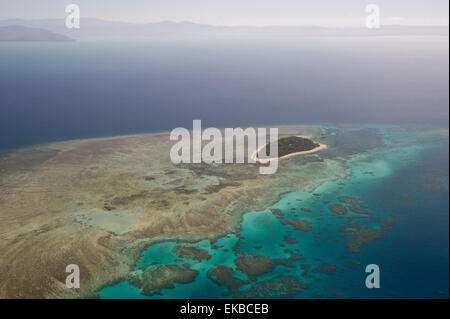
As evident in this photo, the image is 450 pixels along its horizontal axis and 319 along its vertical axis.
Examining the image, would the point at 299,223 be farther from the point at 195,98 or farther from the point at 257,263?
the point at 195,98

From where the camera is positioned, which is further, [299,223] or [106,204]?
[106,204]

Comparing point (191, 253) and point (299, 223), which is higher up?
point (299, 223)

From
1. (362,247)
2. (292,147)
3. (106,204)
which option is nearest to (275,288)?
(362,247)

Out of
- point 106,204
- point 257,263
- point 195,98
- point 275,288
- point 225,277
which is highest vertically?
point 195,98

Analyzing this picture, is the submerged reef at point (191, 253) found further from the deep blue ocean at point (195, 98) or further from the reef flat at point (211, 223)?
the deep blue ocean at point (195, 98)

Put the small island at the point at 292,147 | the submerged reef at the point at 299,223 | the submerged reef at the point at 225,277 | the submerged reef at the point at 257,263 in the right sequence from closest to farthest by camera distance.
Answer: the submerged reef at the point at 225,277, the submerged reef at the point at 257,263, the submerged reef at the point at 299,223, the small island at the point at 292,147

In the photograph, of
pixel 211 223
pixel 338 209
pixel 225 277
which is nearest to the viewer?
pixel 225 277

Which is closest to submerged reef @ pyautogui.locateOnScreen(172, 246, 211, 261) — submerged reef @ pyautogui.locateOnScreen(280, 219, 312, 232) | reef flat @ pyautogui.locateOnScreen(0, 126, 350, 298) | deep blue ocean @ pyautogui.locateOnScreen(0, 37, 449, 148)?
reef flat @ pyautogui.locateOnScreen(0, 126, 350, 298)

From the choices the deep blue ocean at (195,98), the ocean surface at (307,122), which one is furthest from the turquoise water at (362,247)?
the deep blue ocean at (195,98)

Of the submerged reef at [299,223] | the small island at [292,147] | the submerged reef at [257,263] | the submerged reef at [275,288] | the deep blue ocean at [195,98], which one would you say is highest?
the deep blue ocean at [195,98]

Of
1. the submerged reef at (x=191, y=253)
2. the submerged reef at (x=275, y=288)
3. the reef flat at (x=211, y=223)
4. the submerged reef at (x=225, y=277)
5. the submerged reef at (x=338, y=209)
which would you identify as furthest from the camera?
the submerged reef at (x=338, y=209)

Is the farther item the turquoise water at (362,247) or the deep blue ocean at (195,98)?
the deep blue ocean at (195,98)
